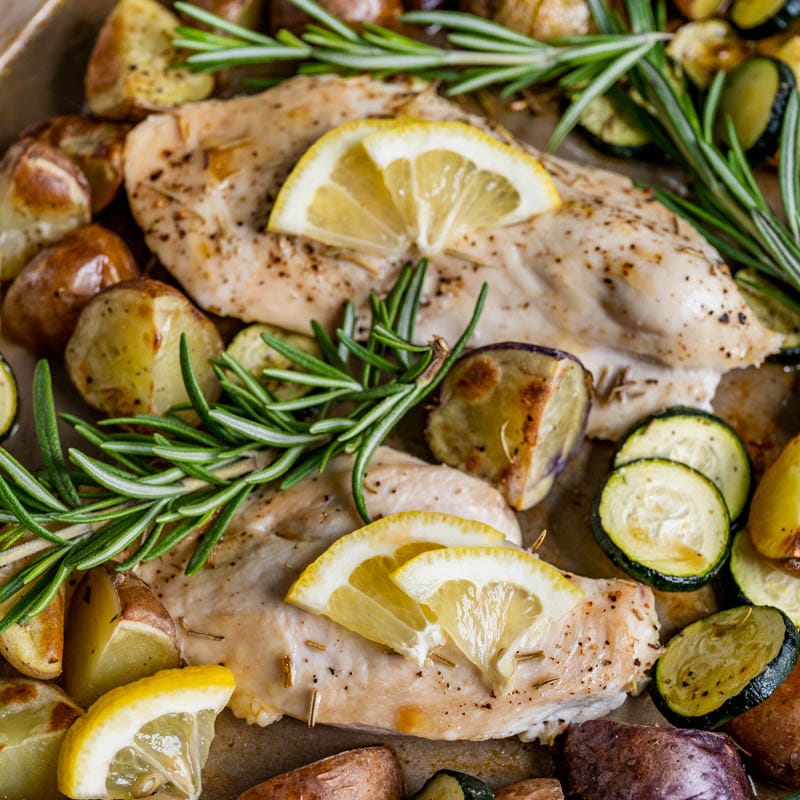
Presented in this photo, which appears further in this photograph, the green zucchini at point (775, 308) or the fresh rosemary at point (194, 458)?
the green zucchini at point (775, 308)

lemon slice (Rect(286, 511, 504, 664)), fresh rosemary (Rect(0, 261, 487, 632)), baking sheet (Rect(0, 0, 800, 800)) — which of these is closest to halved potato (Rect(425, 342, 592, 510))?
fresh rosemary (Rect(0, 261, 487, 632))

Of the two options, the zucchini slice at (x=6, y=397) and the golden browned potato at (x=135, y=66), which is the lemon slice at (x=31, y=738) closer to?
the zucchini slice at (x=6, y=397)

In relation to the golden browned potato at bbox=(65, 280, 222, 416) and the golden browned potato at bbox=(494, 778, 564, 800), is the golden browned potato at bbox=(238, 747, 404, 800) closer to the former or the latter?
the golden browned potato at bbox=(494, 778, 564, 800)

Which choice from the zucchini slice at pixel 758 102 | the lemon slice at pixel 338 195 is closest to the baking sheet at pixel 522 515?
the zucchini slice at pixel 758 102

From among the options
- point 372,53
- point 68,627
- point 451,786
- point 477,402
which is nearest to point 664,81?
point 372,53

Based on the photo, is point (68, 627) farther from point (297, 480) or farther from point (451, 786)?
point (451, 786)

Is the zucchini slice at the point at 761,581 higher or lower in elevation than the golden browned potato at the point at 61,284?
lower

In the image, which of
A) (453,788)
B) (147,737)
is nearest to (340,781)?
(453,788)
